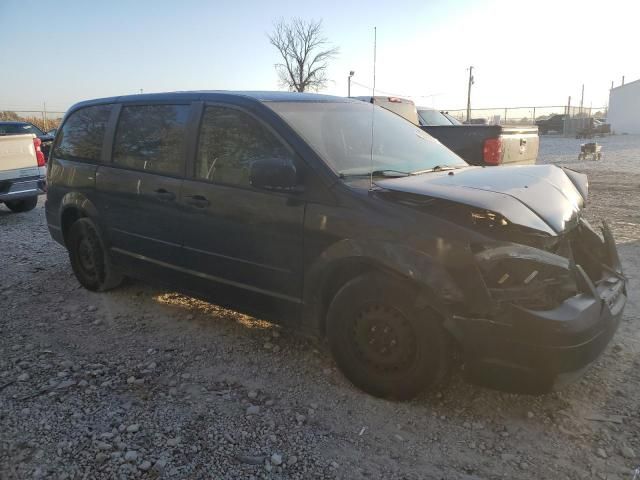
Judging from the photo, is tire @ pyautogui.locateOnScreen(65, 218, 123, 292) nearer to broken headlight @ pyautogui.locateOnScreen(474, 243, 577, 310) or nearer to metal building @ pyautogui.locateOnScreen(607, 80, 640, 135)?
broken headlight @ pyautogui.locateOnScreen(474, 243, 577, 310)

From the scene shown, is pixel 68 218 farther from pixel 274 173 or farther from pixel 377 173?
pixel 377 173

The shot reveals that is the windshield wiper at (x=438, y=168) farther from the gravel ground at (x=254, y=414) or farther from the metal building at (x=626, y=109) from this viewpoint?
the metal building at (x=626, y=109)

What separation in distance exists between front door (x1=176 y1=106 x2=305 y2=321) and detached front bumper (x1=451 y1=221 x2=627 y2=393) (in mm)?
1153

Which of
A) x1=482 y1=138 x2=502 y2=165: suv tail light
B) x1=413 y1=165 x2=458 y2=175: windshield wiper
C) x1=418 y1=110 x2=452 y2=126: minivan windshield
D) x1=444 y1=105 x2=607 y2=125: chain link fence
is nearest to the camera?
x1=413 y1=165 x2=458 y2=175: windshield wiper

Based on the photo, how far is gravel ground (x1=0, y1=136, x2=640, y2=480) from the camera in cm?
251

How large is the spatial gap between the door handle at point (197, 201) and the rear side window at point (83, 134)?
1.36 meters

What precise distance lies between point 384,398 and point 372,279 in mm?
708

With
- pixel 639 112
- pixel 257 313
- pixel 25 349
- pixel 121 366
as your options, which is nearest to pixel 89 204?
pixel 25 349

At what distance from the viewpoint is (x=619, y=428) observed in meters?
2.76

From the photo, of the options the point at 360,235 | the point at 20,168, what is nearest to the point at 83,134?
the point at 360,235

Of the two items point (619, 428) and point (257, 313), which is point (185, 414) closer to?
point (257, 313)

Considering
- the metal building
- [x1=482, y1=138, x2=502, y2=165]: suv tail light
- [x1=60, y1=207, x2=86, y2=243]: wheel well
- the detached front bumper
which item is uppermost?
the metal building

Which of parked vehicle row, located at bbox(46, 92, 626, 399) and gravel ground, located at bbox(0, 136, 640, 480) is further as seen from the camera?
parked vehicle row, located at bbox(46, 92, 626, 399)

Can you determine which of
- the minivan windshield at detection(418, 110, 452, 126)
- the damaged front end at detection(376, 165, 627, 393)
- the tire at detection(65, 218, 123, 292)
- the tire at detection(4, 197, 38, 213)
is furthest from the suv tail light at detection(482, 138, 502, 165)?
the tire at detection(4, 197, 38, 213)
